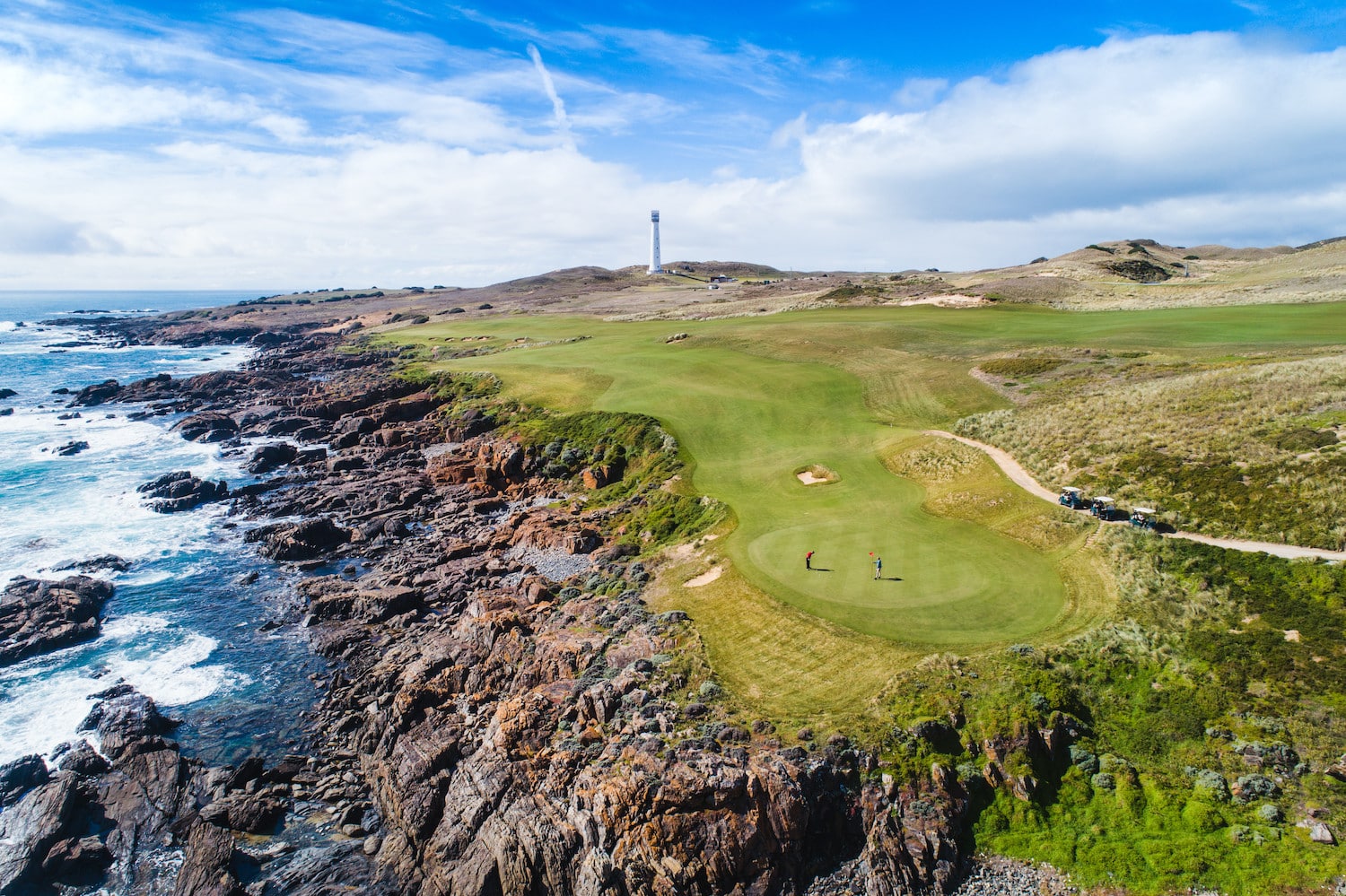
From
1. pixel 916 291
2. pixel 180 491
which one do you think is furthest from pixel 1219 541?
pixel 916 291

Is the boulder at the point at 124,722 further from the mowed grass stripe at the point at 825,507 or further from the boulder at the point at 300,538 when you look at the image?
the mowed grass stripe at the point at 825,507

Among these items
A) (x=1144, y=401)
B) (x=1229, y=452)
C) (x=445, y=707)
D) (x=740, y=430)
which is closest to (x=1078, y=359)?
(x=1144, y=401)

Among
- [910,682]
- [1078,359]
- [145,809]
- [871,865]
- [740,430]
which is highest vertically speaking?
[1078,359]

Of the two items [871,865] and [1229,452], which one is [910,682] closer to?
[871,865]

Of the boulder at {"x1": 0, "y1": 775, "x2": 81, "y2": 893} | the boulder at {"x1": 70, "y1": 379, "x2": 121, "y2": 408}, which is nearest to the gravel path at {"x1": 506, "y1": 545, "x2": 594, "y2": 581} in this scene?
the boulder at {"x1": 0, "y1": 775, "x2": 81, "y2": 893}

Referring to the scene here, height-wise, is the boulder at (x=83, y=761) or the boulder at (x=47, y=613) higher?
the boulder at (x=47, y=613)

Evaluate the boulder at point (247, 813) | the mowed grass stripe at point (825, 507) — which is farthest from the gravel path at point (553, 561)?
the boulder at point (247, 813)
